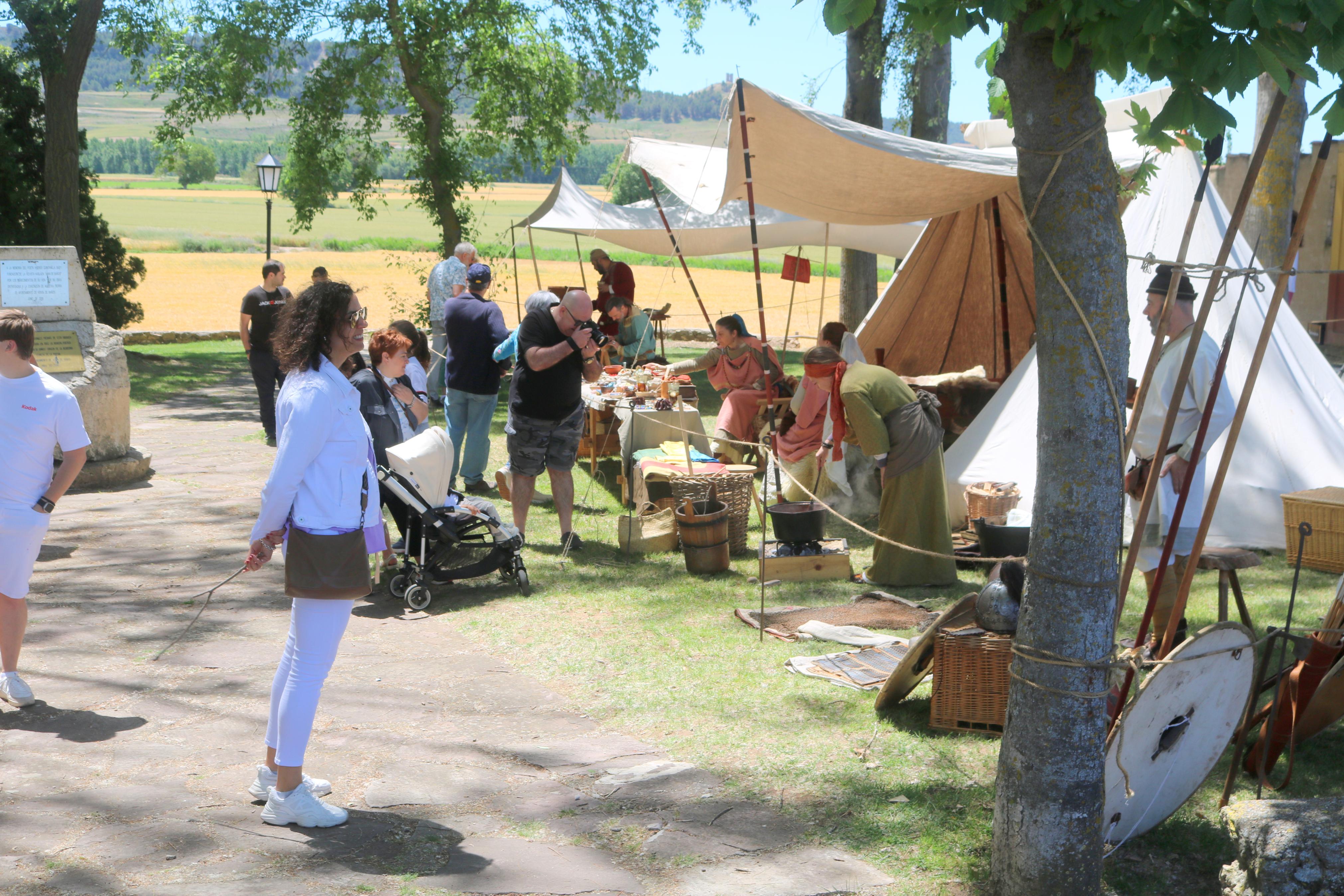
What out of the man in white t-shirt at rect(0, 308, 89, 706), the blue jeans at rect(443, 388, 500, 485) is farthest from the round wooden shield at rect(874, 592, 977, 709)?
the blue jeans at rect(443, 388, 500, 485)

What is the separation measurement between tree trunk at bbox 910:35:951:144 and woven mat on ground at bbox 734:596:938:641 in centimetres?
944

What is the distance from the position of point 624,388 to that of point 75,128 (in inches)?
406

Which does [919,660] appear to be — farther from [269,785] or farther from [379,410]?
[379,410]

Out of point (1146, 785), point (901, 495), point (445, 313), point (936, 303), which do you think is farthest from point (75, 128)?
point (1146, 785)

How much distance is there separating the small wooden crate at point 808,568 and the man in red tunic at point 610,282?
5667mm

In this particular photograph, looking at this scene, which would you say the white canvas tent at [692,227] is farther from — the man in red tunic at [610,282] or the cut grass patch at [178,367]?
the cut grass patch at [178,367]

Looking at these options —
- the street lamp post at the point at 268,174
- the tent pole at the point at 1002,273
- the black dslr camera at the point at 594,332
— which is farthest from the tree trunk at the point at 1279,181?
the street lamp post at the point at 268,174

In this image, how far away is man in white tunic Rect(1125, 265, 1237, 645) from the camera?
4.59 meters

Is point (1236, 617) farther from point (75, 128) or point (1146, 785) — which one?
point (75, 128)

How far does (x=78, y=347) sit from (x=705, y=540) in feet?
17.2

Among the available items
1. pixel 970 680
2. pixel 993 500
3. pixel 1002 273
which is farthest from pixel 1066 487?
pixel 1002 273

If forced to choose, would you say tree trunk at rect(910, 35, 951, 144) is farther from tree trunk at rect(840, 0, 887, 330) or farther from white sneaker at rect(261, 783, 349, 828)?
white sneaker at rect(261, 783, 349, 828)

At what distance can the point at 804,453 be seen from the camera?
7.70 m

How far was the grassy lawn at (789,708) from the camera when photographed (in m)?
3.40
